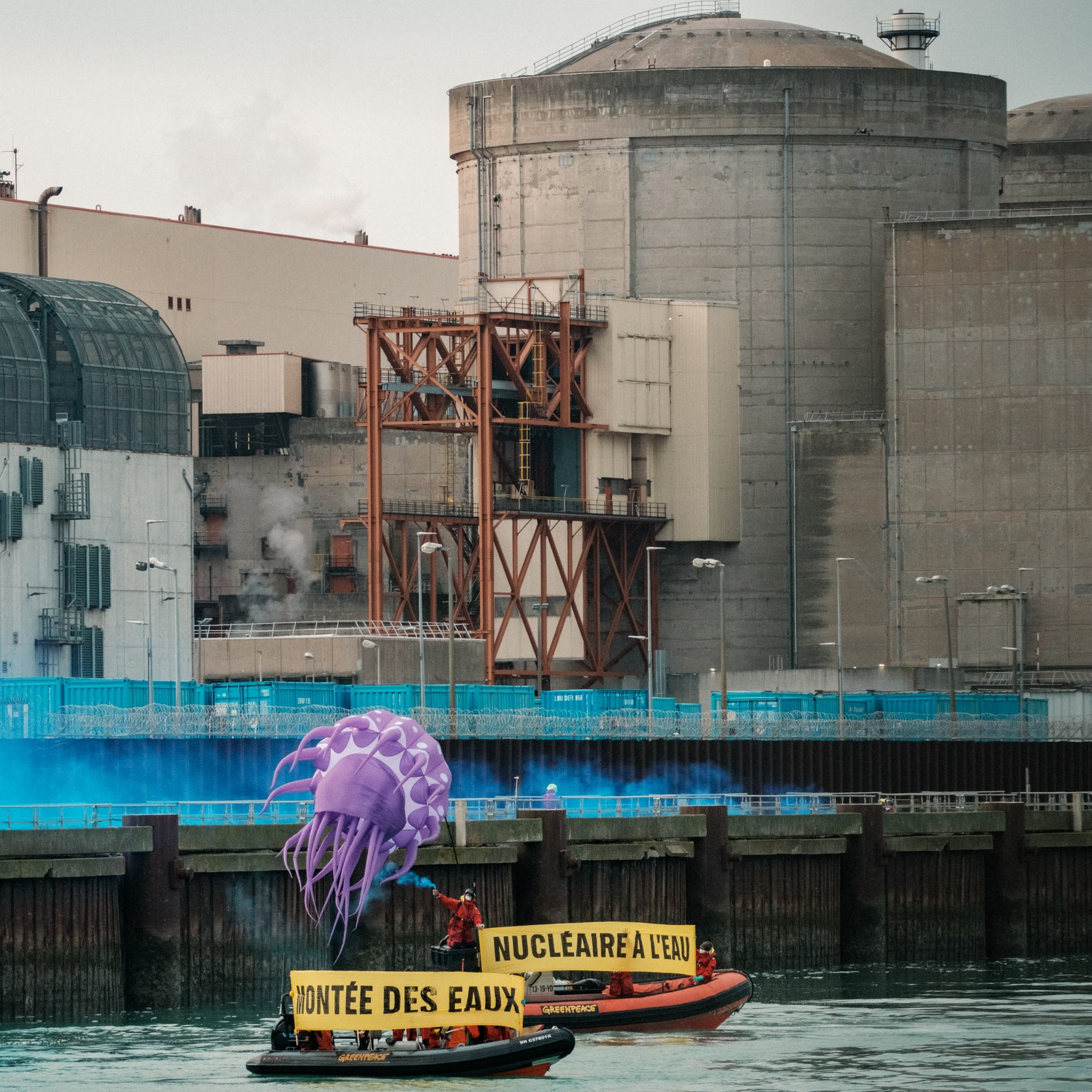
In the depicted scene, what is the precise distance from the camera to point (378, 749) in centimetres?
5503

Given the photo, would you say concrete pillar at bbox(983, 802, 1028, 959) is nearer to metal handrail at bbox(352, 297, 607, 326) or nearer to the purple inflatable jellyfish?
the purple inflatable jellyfish

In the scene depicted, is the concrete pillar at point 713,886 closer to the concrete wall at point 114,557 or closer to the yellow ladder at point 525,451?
the concrete wall at point 114,557

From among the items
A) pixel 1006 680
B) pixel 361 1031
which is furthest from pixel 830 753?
pixel 361 1031

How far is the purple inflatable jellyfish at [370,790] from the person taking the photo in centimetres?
5503

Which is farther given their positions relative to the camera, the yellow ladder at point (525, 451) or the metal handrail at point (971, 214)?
the yellow ladder at point (525, 451)

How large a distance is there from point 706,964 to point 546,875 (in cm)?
860

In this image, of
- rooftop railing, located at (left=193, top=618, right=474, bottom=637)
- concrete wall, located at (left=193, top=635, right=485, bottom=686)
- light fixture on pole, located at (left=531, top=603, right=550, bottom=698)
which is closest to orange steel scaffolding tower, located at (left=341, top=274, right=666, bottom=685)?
light fixture on pole, located at (left=531, top=603, right=550, bottom=698)

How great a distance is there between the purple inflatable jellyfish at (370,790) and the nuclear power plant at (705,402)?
212ft

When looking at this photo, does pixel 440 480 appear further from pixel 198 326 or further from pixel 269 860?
pixel 269 860

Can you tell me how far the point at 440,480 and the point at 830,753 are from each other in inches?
2088

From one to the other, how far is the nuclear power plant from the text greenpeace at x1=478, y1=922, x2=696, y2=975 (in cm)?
6173

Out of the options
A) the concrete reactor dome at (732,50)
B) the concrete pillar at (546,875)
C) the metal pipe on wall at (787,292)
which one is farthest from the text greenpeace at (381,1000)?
the concrete reactor dome at (732,50)

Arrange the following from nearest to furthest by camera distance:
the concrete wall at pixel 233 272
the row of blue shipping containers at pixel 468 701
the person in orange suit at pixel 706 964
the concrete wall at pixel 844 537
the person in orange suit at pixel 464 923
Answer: the person in orange suit at pixel 464 923 → the person in orange suit at pixel 706 964 → the row of blue shipping containers at pixel 468 701 → the concrete wall at pixel 844 537 → the concrete wall at pixel 233 272

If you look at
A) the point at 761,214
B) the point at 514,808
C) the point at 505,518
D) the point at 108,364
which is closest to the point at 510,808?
the point at 514,808
